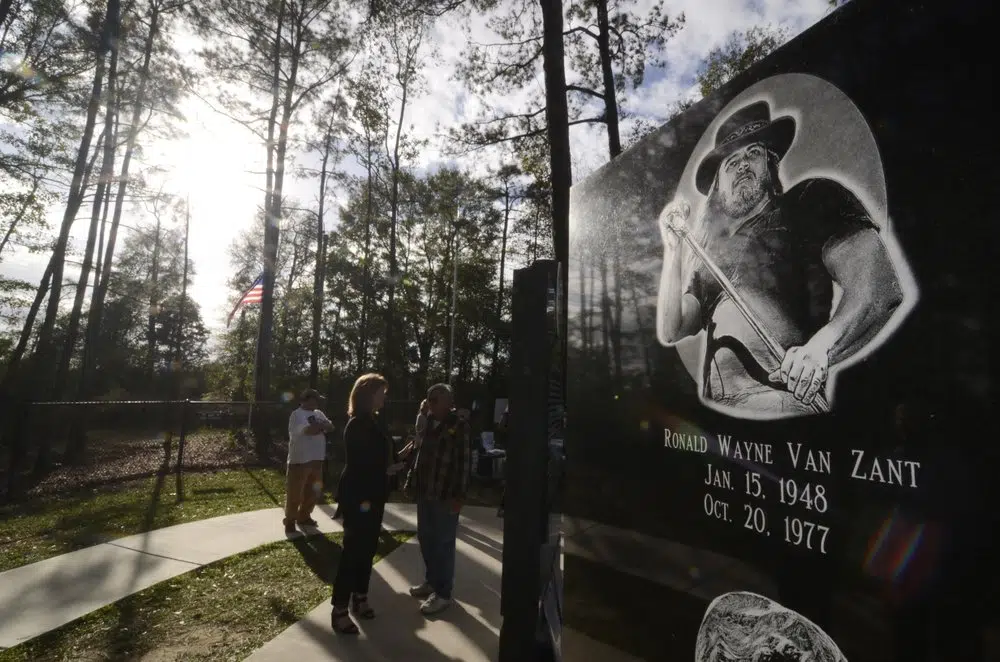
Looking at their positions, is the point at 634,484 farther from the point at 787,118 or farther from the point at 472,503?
the point at 472,503

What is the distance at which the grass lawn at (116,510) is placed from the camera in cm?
604

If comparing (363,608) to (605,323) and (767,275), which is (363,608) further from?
(767,275)

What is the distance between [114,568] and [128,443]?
1462cm

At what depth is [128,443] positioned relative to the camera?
17156 mm

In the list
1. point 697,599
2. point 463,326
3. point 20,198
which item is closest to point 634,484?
point 697,599

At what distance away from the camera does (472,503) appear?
9484mm

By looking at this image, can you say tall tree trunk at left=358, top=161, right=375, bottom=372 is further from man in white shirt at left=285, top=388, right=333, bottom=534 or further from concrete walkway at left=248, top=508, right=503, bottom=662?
concrete walkway at left=248, top=508, right=503, bottom=662

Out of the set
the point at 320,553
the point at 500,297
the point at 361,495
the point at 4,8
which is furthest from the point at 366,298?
the point at 361,495

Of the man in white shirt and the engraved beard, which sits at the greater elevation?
the engraved beard

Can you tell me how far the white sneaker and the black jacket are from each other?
942mm

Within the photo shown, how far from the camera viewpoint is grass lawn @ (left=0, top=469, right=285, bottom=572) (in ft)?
19.8

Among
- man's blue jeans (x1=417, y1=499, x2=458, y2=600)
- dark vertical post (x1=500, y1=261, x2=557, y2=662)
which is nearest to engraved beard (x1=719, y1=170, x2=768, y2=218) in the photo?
dark vertical post (x1=500, y1=261, x2=557, y2=662)

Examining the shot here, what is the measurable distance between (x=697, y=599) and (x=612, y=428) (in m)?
0.58

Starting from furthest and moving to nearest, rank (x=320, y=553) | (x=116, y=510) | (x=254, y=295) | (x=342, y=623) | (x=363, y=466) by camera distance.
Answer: (x=254, y=295) → (x=116, y=510) → (x=320, y=553) → (x=363, y=466) → (x=342, y=623)
